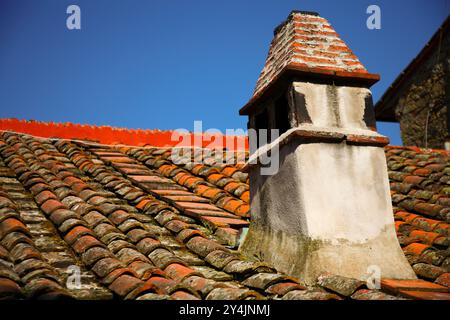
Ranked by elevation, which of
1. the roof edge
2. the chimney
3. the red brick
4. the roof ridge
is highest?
the roof edge

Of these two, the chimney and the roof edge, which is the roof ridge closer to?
the roof edge

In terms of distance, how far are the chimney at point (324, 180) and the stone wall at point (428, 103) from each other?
9.97 meters

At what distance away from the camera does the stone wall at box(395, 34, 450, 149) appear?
1272 cm

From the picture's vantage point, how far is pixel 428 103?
13375 millimetres

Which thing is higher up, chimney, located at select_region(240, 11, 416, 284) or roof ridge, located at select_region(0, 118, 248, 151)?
roof ridge, located at select_region(0, 118, 248, 151)

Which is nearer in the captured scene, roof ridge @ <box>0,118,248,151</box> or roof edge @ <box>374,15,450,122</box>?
roof edge @ <box>374,15,450,122</box>

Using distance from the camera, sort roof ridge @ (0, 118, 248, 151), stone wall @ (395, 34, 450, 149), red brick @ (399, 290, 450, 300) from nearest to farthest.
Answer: red brick @ (399, 290, 450, 300) → stone wall @ (395, 34, 450, 149) → roof ridge @ (0, 118, 248, 151)

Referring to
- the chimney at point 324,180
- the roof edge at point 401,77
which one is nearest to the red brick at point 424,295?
the chimney at point 324,180

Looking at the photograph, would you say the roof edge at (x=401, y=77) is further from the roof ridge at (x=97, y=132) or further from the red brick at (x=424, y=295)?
the red brick at (x=424, y=295)

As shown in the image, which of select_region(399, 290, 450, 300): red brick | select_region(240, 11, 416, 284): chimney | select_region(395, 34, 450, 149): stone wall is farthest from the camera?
select_region(395, 34, 450, 149): stone wall

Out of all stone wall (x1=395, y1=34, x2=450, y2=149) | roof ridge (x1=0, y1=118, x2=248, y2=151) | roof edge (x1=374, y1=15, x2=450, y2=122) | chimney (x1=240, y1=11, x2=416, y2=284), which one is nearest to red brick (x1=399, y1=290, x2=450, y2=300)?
chimney (x1=240, y1=11, x2=416, y2=284)

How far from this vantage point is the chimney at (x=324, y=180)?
3340mm

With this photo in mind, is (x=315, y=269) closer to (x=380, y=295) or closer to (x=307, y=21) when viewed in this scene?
(x=380, y=295)

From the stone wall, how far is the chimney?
997 centimetres
